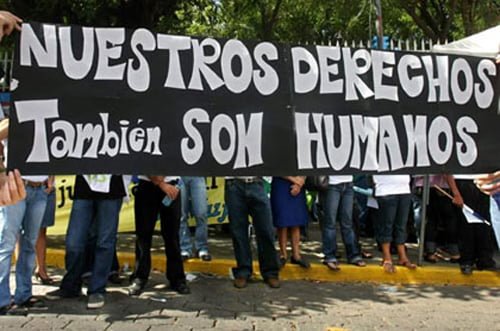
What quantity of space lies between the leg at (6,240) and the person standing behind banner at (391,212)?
411 cm

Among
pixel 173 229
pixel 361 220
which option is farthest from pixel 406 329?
pixel 361 220

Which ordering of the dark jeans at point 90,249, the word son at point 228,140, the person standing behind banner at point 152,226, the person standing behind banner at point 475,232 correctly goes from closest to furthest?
the word son at point 228,140
the dark jeans at point 90,249
the person standing behind banner at point 152,226
the person standing behind banner at point 475,232

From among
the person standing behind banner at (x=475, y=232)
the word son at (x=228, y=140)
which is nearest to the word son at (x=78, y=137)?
the word son at (x=228, y=140)

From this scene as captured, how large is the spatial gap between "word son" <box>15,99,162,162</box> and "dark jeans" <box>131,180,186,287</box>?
1.46 meters

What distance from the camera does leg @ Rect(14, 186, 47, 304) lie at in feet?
16.4

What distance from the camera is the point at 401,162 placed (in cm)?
470

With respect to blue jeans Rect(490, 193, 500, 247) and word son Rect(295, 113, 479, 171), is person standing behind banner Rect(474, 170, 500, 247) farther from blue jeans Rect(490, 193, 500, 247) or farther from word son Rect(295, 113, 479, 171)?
word son Rect(295, 113, 479, 171)

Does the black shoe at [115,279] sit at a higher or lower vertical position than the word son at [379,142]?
lower

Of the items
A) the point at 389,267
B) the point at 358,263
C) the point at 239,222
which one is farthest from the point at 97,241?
the point at 389,267

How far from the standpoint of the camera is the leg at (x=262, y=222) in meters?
5.86

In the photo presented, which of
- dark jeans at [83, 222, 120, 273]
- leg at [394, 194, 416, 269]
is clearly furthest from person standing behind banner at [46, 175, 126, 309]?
leg at [394, 194, 416, 269]

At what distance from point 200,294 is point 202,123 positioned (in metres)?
2.14

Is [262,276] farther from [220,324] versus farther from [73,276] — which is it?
[73,276]

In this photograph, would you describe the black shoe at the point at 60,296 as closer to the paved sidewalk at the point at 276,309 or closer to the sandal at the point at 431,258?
the paved sidewalk at the point at 276,309
